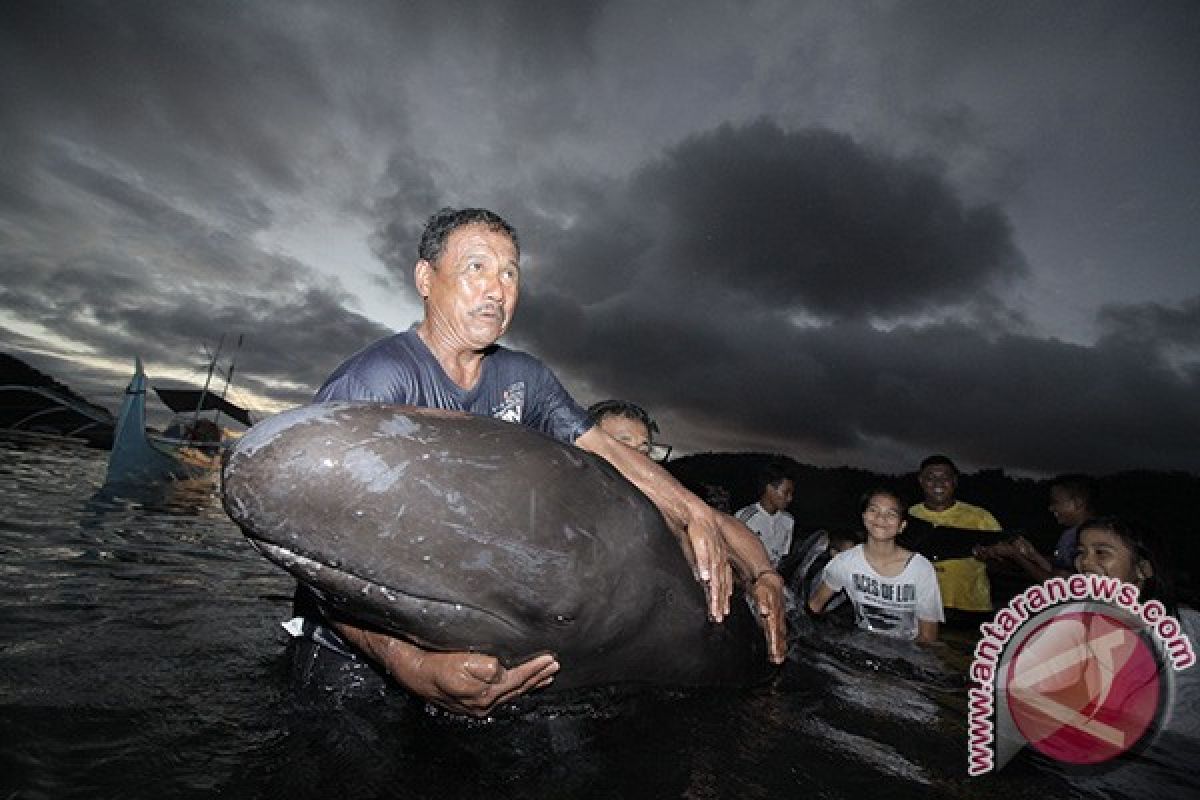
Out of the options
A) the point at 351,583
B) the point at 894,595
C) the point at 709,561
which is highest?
the point at 709,561

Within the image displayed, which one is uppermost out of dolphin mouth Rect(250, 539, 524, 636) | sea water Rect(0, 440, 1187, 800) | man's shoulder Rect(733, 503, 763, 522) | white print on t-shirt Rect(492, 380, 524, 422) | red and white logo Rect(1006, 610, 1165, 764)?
white print on t-shirt Rect(492, 380, 524, 422)

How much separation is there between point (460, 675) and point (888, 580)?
15.7 feet

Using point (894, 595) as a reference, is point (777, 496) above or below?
above

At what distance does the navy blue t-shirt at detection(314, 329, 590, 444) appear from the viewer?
232cm

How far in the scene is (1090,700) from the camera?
341 cm

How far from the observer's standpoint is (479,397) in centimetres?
284

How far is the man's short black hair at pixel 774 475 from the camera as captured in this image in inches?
341

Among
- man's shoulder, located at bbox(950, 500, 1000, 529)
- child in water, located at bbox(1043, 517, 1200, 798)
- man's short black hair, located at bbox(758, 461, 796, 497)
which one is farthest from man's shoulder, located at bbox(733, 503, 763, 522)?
child in water, located at bbox(1043, 517, 1200, 798)

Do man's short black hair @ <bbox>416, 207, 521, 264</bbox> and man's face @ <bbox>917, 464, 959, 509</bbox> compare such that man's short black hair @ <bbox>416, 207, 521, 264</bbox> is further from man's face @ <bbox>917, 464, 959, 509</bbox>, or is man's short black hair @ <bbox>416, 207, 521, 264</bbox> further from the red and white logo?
man's face @ <bbox>917, 464, 959, 509</bbox>

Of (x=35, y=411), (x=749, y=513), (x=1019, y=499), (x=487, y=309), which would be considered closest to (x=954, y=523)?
(x=749, y=513)

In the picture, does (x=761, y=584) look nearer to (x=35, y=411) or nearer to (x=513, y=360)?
(x=513, y=360)

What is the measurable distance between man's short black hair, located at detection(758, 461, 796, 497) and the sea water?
16.2 ft

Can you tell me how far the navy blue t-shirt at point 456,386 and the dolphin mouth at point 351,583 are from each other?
2.05 ft

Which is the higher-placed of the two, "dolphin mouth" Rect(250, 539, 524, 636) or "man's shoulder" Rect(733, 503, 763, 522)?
"man's shoulder" Rect(733, 503, 763, 522)
